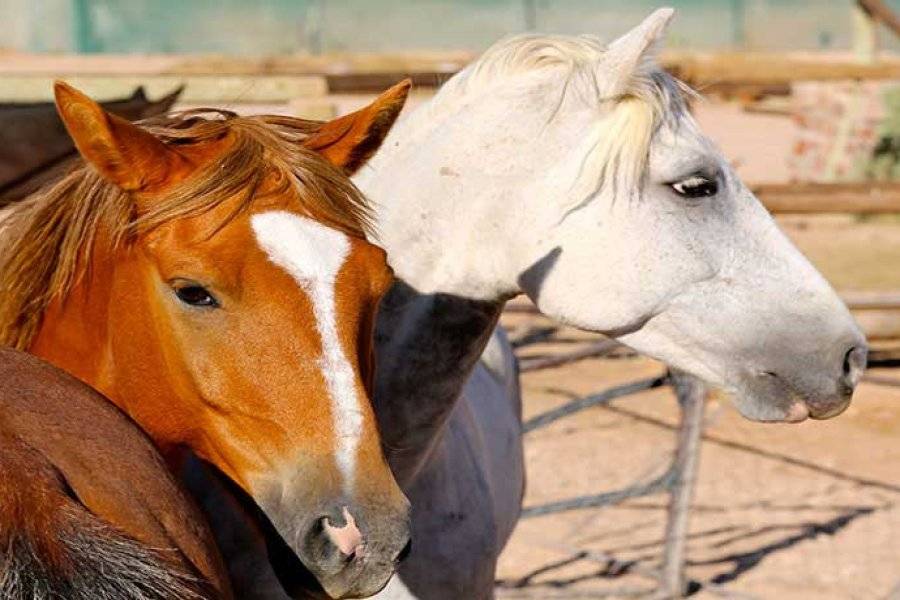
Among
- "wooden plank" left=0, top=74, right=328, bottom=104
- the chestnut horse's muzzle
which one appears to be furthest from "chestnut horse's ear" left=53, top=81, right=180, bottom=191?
"wooden plank" left=0, top=74, right=328, bottom=104

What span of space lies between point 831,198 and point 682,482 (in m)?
3.09

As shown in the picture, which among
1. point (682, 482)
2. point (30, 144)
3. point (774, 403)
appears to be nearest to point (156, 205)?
point (774, 403)

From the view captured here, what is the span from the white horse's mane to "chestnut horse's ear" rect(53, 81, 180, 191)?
716 millimetres

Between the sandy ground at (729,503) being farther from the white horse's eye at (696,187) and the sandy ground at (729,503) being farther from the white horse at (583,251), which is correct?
the white horse's eye at (696,187)

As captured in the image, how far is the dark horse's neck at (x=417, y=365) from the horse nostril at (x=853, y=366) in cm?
64

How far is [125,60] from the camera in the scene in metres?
10.1

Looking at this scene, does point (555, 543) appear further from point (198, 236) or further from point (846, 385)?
point (198, 236)

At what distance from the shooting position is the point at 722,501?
18.7ft

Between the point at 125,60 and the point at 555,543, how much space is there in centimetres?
626

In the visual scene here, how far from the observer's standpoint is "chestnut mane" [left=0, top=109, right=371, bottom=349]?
2035 millimetres

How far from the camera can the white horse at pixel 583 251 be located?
8.15 ft

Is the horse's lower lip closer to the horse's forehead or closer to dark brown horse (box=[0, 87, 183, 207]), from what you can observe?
the horse's forehead

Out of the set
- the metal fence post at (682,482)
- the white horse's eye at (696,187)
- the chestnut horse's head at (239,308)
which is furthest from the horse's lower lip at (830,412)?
the metal fence post at (682,482)

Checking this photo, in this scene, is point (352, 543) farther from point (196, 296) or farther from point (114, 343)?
point (114, 343)
